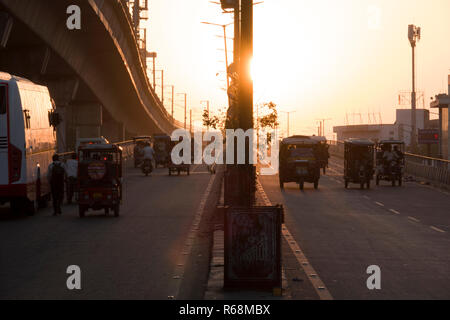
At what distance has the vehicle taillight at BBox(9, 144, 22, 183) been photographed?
22.7 meters

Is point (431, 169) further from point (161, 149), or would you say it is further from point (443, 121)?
point (443, 121)

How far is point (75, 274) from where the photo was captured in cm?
1290

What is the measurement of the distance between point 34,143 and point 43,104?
9.32ft

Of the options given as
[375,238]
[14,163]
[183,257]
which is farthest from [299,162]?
[183,257]

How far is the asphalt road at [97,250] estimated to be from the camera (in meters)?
11.7

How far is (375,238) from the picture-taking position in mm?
18531

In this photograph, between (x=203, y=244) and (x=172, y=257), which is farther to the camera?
(x=203, y=244)

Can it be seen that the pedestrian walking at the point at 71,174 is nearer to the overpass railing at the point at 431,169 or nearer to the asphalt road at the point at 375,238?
the asphalt road at the point at 375,238

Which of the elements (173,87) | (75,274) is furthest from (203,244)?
(173,87)

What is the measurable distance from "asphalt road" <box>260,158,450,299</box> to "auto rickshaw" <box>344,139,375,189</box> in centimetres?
255

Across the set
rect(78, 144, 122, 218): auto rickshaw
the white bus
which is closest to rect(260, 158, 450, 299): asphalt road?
rect(78, 144, 122, 218): auto rickshaw

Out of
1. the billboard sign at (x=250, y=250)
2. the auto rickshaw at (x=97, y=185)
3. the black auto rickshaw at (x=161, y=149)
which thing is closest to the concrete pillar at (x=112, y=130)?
the black auto rickshaw at (x=161, y=149)

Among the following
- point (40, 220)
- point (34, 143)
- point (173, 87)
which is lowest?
point (40, 220)
